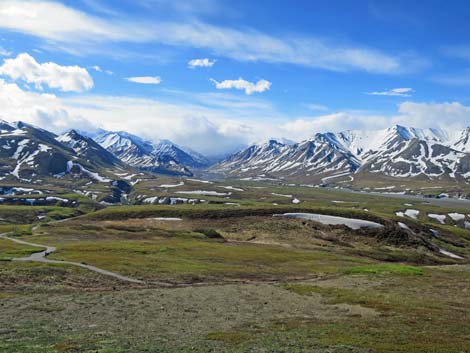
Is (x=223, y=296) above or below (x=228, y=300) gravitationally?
below

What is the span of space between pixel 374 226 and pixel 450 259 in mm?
24645

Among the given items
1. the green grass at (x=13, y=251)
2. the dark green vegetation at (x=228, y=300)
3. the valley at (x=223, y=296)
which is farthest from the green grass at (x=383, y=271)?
the green grass at (x=13, y=251)

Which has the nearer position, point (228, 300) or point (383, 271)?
point (228, 300)

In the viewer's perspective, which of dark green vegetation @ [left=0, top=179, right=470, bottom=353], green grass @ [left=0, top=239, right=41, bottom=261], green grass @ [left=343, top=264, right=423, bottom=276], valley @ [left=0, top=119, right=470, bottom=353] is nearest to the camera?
dark green vegetation @ [left=0, top=179, right=470, bottom=353]

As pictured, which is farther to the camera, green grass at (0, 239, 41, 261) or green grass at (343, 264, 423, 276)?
green grass at (0, 239, 41, 261)

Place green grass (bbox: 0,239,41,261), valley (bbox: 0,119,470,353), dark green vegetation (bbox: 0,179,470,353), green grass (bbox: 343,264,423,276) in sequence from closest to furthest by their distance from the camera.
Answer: dark green vegetation (bbox: 0,179,470,353) < valley (bbox: 0,119,470,353) < green grass (bbox: 343,264,423,276) < green grass (bbox: 0,239,41,261)

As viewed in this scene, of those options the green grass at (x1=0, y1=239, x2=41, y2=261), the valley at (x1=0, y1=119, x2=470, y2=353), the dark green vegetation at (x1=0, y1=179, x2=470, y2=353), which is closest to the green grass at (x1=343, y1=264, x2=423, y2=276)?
the valley at (x1=0, y1=119, x2=470, y2=353)

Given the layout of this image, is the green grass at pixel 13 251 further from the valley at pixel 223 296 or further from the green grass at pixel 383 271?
the green grass at pixel 383 271

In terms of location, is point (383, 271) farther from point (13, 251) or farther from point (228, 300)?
point (13, 251)

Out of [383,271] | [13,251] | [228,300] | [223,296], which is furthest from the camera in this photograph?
[13,251]

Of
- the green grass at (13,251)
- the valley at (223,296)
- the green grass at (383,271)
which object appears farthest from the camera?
the green grass at (13,251)

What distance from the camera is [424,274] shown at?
77.1 m

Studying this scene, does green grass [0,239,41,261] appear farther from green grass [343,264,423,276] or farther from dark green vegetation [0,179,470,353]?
green grass [343,264,423,276]

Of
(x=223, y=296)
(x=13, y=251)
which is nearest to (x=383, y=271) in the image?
(x=223, y=296)
